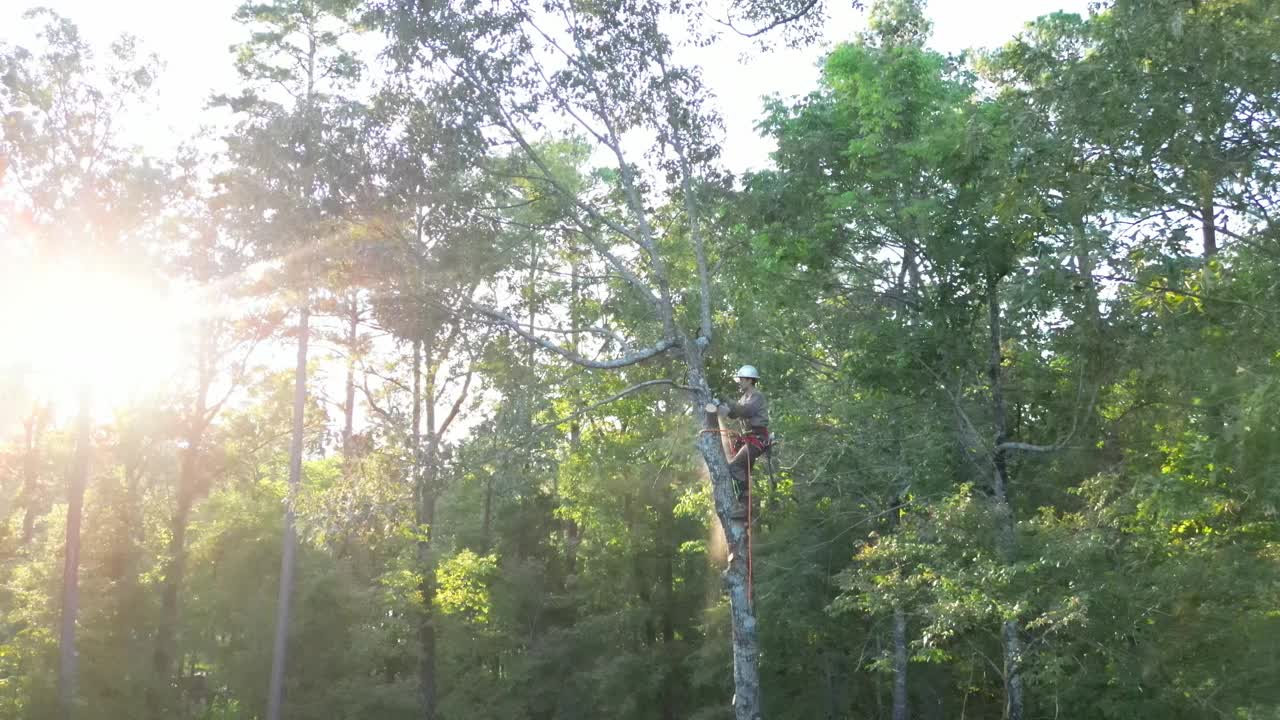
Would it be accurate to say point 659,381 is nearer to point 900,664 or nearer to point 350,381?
point 900,664

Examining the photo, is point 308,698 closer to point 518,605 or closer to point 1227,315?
point 518,605

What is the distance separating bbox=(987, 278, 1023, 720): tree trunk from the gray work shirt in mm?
3269

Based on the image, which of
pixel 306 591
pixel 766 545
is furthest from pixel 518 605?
pixel 766 545

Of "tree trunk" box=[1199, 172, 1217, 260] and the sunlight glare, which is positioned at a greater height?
the sunlight glare

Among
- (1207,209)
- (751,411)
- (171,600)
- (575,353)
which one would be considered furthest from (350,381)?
(1207,209)

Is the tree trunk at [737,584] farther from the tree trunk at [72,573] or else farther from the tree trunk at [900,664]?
the tree trunk at [72,573]

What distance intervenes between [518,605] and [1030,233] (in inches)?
674

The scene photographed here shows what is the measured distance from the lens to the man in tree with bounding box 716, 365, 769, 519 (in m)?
10.1

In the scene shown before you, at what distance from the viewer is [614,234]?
16469 millimetres

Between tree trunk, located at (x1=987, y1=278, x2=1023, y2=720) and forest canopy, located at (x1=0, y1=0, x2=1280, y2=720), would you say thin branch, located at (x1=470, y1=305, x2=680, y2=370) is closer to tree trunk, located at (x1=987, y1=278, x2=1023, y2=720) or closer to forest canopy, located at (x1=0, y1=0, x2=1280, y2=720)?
forest canopy, located at (x1=0, y1=0, x2=1280, y2=720)

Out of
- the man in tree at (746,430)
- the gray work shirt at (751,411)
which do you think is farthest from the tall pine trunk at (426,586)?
the gray work shirt at (751,411)

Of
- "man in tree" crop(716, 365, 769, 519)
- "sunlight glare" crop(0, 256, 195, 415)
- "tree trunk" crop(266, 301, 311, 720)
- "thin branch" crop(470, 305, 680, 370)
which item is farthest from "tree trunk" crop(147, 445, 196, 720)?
"man in tree" crop(716, 365, 769, 519)

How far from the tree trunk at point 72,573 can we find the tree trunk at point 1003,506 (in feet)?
56.7

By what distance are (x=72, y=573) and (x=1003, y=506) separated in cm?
1774
